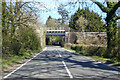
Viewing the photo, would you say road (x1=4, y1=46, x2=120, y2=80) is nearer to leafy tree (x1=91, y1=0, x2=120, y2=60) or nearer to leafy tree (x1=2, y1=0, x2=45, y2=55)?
leafy tree (x1=2, y1=0, x2=45, y2=55)

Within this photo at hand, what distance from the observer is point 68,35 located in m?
72.3

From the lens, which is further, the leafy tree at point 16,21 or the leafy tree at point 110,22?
the leafy tree at point 110,22

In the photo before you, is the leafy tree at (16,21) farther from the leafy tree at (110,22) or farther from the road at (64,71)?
the leafy tree at (110,22)

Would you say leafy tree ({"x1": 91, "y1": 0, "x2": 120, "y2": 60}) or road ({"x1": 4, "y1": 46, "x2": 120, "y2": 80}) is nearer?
road ({"x1": 4, "y1": 46, "x2": 120, "y2": 80})

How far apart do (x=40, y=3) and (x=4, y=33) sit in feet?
17.9

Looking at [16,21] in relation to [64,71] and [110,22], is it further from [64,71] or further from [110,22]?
[64,71]

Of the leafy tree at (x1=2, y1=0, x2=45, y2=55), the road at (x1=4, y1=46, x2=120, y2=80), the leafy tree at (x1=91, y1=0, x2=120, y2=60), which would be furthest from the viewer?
the leafy tree at (x1=91, y1=0, x2=120, y2=60)

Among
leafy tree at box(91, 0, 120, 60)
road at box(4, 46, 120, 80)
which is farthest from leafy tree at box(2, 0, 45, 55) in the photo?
leafy tree at box(91, 0, 120, 60)

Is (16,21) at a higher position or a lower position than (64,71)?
higher

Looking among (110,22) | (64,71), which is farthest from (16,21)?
(64,71)

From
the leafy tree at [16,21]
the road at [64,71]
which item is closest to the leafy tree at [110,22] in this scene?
the road at [64,71]

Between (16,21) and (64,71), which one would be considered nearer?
(64,71)

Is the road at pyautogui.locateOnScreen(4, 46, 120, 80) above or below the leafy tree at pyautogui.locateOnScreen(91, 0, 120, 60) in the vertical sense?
below

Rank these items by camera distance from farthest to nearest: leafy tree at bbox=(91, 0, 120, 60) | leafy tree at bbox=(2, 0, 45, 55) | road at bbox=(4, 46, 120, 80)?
leafy tree at bbox=(91, 0, 120, 60) < leafy tree at bbox=(2, 0, 45, 55) < road at bbox=(4, 46, 120, 80)
